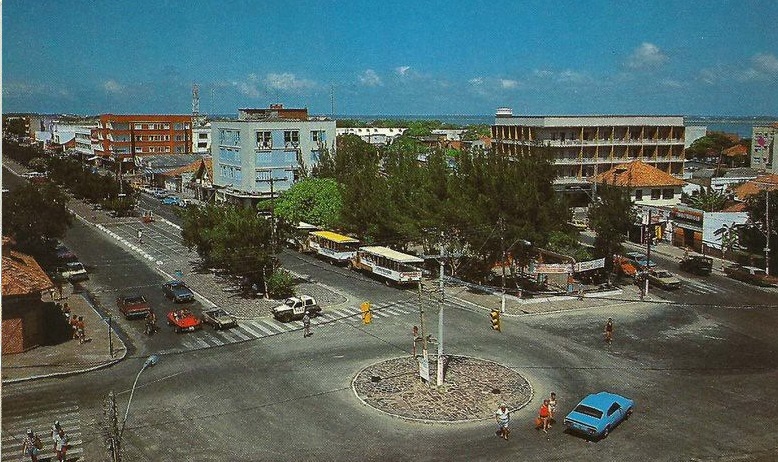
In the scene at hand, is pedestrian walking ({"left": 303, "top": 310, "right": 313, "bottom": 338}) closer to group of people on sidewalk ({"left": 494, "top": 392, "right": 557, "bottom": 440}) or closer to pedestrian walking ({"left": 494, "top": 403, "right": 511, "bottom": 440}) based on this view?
group of people on sidewalk ({"left": 494, "top": 392, "right": 557, "bottom": 440})

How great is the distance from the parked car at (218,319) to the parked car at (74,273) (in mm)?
16741

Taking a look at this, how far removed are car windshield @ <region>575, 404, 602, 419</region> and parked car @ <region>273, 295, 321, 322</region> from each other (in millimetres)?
21408

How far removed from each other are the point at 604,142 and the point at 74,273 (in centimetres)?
6879

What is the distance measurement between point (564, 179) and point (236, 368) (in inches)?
2685

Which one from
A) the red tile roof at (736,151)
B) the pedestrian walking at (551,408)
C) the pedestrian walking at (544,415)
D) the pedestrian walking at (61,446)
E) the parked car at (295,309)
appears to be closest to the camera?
the pedestrian walking at (61,446)

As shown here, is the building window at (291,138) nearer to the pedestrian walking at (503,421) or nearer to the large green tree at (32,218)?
the large green tree at (32,218)

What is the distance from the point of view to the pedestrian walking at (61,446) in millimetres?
24547

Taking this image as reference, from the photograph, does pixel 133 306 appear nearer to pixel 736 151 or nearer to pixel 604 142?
pixel 604 142

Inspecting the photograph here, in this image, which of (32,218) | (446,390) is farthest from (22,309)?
(446,390)

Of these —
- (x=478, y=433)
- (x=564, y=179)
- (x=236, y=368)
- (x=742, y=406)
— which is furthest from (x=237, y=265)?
(x=564, y=179)

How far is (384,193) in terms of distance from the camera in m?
61.1

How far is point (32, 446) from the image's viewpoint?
24.7 m

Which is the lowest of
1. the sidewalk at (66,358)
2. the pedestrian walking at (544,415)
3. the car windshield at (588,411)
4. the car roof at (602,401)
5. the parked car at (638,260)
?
the sidewalk at (66,358)

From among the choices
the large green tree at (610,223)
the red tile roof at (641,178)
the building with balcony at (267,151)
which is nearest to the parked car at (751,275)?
the large green tree at (610,223)
